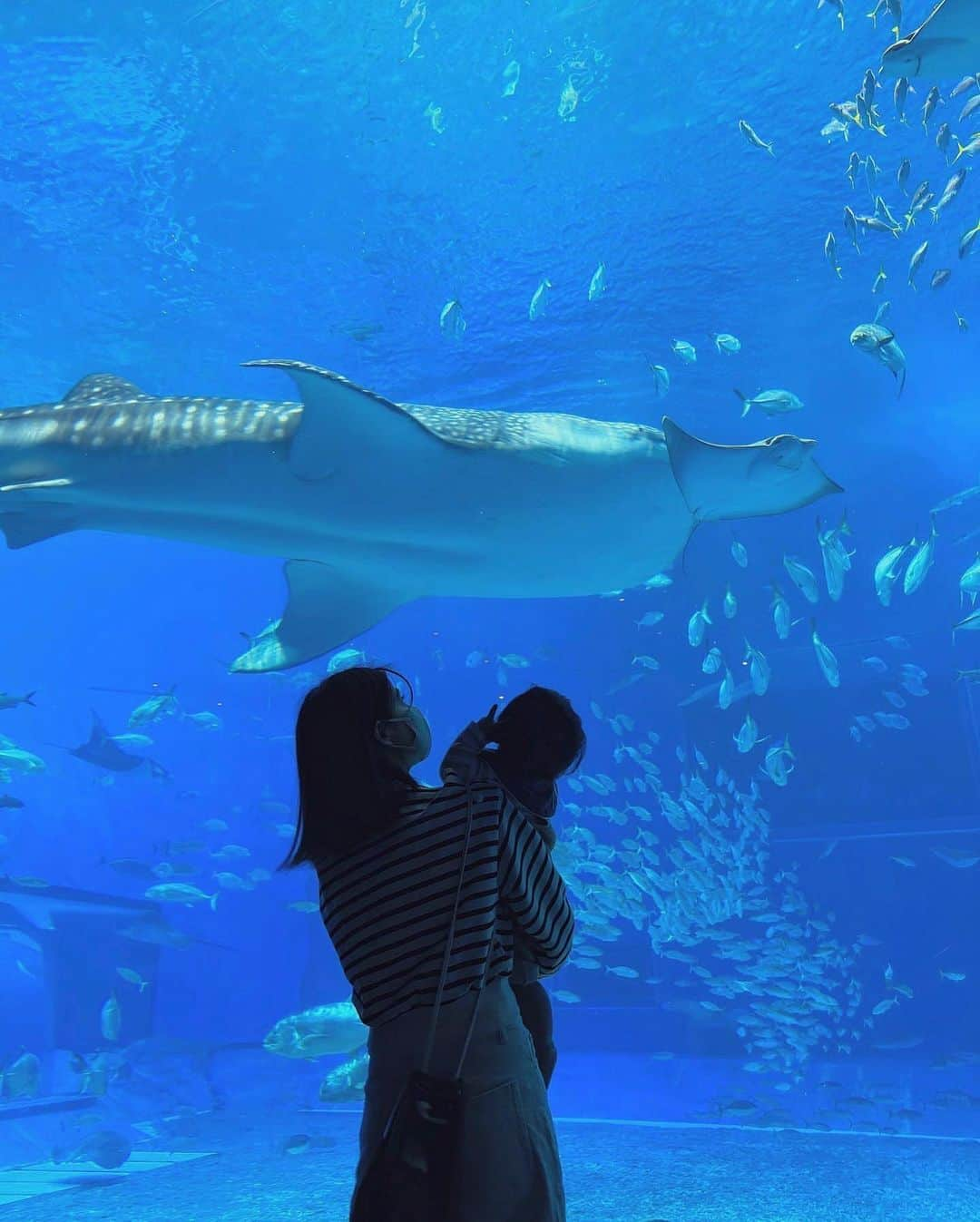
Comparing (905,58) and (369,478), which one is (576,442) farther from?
(905,58)

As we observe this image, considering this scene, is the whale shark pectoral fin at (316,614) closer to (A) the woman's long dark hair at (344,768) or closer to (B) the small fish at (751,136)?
(A) the woman's long dark hair at (344,768)

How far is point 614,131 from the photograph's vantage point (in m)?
9.06

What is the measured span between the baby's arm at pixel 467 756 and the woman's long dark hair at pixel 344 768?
75 millimetres

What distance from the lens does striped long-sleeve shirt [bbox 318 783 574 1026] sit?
1.38m

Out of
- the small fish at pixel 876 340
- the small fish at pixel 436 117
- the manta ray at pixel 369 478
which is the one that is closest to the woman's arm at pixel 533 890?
the manta ray at pixel 369 478

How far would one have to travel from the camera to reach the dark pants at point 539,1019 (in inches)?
65.6

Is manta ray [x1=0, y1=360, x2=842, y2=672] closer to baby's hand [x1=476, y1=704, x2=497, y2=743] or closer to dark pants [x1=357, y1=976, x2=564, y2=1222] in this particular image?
baby's hand [x1=476, y1=704, x2=497, y2=743]

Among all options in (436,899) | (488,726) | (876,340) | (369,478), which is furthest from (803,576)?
(436,899)

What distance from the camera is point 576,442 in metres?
4.36

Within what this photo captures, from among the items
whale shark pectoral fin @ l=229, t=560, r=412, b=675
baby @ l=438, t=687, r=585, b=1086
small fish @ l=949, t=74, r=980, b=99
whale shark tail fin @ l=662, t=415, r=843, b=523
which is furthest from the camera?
small fish @ l=949, t=74, r=980, b=99

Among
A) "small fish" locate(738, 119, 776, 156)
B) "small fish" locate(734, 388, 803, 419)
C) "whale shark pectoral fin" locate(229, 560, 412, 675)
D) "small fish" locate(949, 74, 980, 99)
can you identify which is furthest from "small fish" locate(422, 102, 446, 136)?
"whale shark pectoral fin" locate(229, 560, 412, 675)

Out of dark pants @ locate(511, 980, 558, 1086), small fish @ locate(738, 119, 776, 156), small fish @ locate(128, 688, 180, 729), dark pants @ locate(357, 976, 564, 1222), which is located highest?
small fish @ locate(738, 119, 776, 156)

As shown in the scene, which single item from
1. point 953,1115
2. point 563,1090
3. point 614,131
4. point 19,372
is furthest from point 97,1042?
point 614,131

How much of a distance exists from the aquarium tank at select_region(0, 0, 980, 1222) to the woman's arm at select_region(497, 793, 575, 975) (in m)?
0.54
